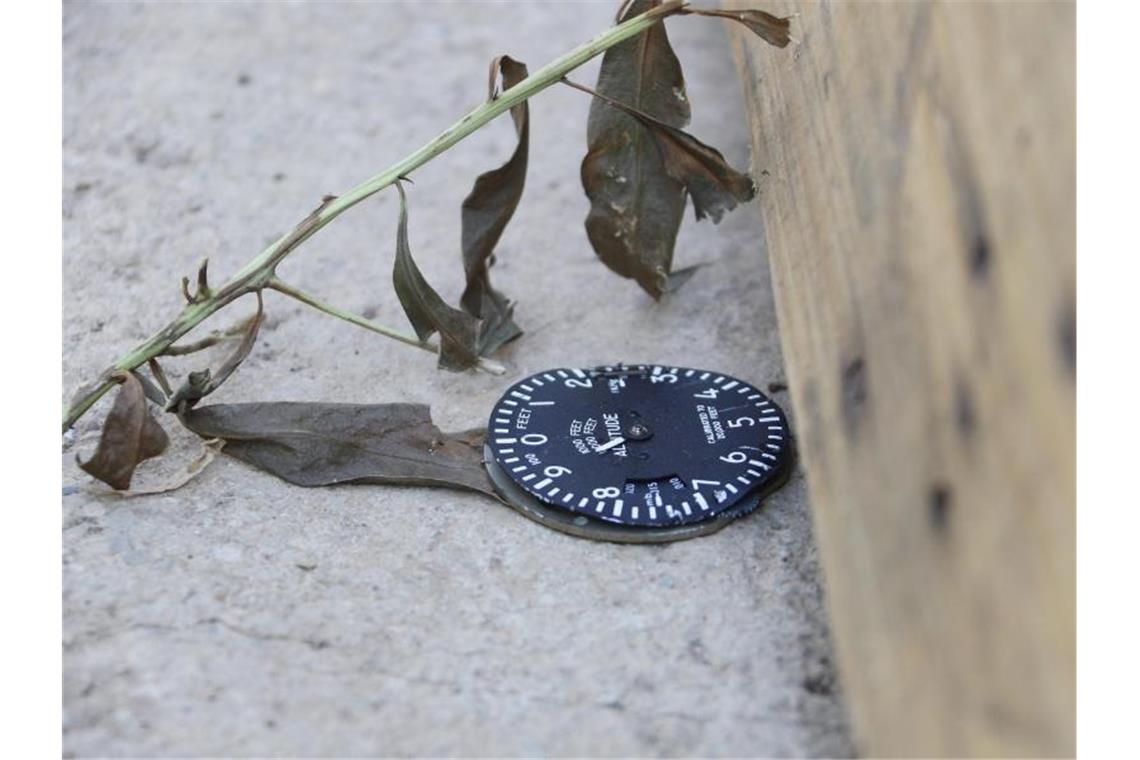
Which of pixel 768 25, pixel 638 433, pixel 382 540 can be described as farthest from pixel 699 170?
pixel 382 540

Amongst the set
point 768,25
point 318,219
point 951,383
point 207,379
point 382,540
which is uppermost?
point 768,25

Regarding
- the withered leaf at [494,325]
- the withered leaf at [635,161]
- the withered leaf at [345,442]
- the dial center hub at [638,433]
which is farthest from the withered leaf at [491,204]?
the dial center hub at [638,433]

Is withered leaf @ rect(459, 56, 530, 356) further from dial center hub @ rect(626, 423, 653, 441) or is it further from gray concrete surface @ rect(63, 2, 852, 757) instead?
dial center hub @ rect(626, 423, 653, 441)

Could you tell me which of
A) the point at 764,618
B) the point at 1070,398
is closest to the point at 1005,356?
the point at 1070,398

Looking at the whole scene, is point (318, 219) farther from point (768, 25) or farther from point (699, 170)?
point (768, 25)

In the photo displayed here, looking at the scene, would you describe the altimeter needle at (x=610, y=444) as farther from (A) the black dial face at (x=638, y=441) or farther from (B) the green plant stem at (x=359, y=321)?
(B) the green plant stem at (x=359, y=321)
